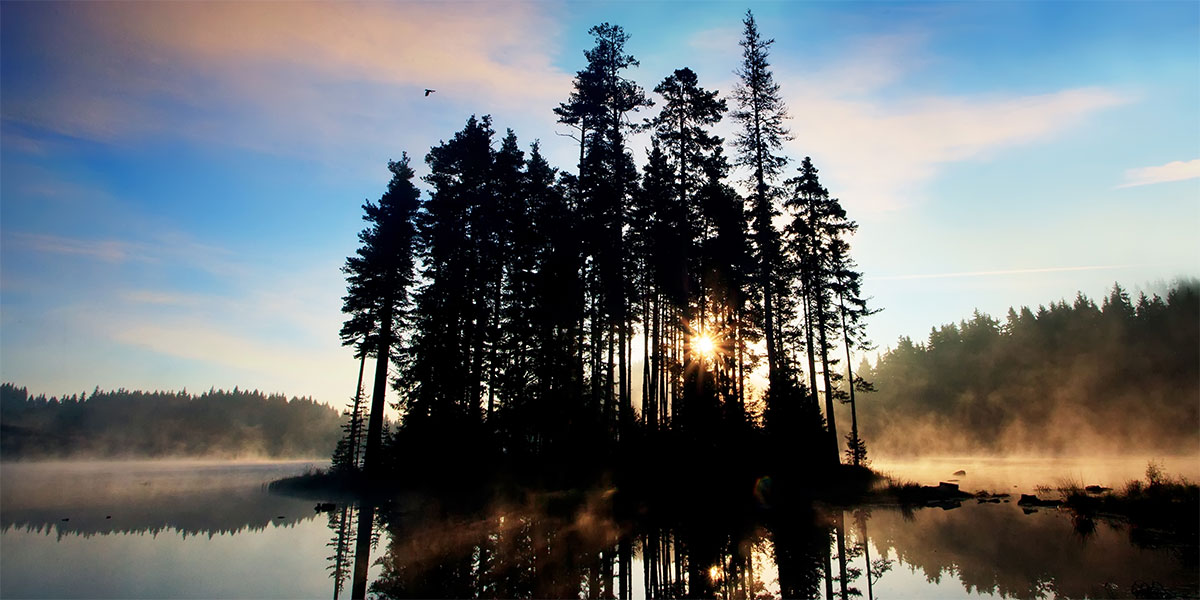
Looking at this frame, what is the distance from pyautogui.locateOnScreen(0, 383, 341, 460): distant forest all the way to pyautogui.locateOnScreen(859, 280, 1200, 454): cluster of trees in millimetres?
156652

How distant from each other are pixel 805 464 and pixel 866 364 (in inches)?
5357

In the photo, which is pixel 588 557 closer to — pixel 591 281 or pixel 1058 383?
pixel 591 281

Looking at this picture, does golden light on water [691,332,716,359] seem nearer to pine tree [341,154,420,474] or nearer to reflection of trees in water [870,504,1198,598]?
reflection of trees in water [870,504,1198,598]

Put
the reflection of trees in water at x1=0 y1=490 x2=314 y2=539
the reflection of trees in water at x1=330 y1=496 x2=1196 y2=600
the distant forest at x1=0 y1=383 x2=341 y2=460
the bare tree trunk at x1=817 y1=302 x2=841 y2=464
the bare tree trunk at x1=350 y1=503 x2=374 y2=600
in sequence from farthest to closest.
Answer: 1. the distant forest at x1=0 y1=383 x2=341 y2=460
2. the bare tree trunk at x1=817 y1=302 x2=841 y2=464
3. the reflection of trees in water at x1=0 y1=490 x2=314 y2=539
4. the bare tree trunk at x1=350 y1=503 x2=374 y2=600
5. the reflection of trees in water at x1=330 y1=496 x2=1196 y2=600

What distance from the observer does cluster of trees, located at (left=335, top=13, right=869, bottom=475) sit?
25422 mm

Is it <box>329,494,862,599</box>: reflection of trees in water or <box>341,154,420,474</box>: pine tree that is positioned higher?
<box>341,154,420,474</box>: pine tree

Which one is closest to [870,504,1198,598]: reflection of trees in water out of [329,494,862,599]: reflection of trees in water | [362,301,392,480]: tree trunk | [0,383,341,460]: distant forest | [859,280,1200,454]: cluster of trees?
[329,494,862,599]: reflection of trees in water

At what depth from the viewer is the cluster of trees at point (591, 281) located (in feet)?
83.4

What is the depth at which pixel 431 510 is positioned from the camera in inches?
674

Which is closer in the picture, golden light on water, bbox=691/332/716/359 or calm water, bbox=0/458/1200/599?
calm water, bbox=0/458/1200/599

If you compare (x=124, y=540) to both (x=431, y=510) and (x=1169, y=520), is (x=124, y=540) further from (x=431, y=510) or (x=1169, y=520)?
(x=1169, y=520)

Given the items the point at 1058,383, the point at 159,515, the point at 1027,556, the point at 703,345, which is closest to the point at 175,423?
the point at 159,515

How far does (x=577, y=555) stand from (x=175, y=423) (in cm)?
19466

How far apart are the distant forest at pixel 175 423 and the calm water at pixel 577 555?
147708mm
